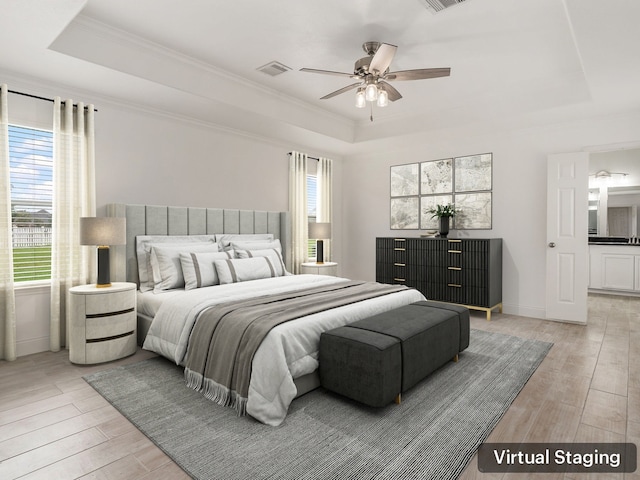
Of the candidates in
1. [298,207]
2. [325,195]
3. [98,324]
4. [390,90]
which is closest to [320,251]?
[298,207]

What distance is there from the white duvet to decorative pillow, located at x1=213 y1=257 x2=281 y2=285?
0.12 metres

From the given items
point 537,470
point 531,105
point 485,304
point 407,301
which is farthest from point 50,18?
point 485,304

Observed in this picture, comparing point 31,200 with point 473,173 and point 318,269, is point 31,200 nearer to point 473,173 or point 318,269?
point 318,269

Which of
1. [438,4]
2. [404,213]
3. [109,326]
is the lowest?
[109,326]

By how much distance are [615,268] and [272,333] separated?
23.3 feet

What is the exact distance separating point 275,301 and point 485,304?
3.00 meters

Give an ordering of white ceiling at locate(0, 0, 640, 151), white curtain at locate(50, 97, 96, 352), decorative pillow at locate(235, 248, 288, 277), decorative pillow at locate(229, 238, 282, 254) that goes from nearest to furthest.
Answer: white ceiling at locate(0, 0, 640, 151)
white curtain at locate(50, 97, 96, 352)
decorative pillow at locate(235, 248, 288, 277)
decorative pillow at locate(229, 238, 282, 254)

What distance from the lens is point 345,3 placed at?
278cm

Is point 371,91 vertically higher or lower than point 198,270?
higher

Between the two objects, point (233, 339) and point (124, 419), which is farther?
point (233, 339)

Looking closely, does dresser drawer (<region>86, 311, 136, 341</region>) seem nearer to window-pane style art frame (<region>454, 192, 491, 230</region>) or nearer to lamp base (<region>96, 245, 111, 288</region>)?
lamp base (<region>96, 245, 111, 288</region>)

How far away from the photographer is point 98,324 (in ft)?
10.2

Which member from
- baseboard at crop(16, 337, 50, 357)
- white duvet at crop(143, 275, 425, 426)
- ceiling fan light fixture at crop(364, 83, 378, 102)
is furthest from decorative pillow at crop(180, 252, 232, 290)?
ceiling fan light fixture at crop(364, 83, 378, 102)

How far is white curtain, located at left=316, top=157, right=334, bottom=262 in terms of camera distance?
6336 millimetres
